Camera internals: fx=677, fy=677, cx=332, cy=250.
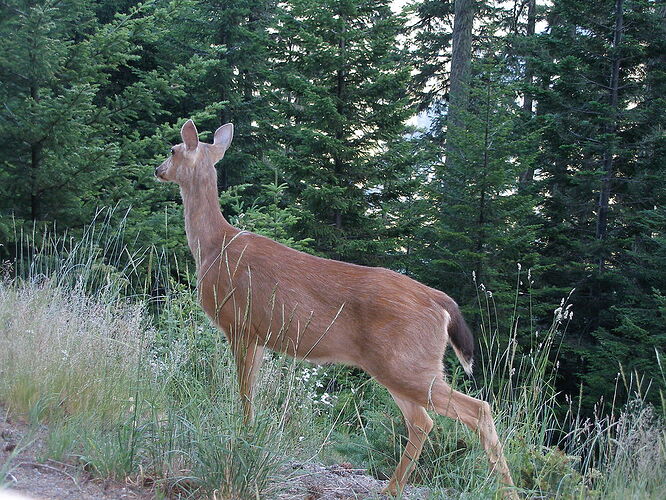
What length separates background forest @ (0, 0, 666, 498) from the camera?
8984mm

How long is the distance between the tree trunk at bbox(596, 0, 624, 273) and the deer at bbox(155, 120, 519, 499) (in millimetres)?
10307

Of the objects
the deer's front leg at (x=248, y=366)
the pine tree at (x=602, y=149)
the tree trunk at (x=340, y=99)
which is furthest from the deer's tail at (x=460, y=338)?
the pine tree at (x=602, y=149)

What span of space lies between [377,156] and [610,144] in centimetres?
486

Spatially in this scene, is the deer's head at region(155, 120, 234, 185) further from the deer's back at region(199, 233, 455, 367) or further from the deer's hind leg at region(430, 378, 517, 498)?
the deer's hind leg at region(430, 378, 517, 498)

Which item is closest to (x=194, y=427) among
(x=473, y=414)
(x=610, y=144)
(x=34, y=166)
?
(x=473, y=414)

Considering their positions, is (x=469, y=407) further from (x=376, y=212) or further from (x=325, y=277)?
(x=376, y=212)

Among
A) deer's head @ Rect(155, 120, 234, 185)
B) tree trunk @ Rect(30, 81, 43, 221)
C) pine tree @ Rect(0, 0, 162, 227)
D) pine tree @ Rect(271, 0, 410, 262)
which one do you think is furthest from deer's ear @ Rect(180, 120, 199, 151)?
pine tree @ Rect(271, 0, 410, 262)

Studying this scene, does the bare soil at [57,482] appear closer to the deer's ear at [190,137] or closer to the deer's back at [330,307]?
the deer's back at [330,307]

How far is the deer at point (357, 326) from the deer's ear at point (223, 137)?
4.05 ft

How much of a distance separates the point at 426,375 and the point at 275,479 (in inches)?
45.4

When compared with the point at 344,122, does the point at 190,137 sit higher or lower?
lower

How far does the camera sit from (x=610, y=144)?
13.6 metres

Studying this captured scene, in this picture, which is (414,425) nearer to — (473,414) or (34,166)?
(473,414)

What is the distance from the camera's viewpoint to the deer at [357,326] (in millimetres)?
4059
